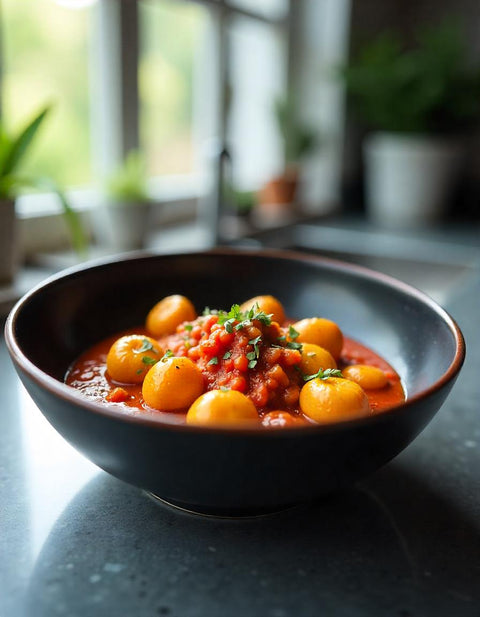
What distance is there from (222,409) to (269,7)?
8.09 feet

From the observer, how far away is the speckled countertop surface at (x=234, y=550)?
1.79 ft

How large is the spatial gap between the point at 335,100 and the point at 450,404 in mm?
2203

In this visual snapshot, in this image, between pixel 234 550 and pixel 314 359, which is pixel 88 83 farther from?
pixel 234 550

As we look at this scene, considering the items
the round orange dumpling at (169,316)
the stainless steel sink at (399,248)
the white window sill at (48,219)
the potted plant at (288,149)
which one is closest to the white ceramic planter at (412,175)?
the stainless steel sink at (399,248)

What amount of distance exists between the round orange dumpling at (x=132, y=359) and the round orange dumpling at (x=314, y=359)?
169mm

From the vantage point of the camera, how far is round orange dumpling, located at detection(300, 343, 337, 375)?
72 cm

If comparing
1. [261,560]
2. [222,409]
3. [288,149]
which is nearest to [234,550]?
[261,560]

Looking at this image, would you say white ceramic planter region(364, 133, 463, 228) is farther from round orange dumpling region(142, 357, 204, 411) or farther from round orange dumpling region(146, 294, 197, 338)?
round orange dumpling region(142, 357, 204, 411)

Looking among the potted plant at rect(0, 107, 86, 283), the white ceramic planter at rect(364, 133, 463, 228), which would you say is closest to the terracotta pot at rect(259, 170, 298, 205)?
the white ceramic planter at rect(364, 133, 463, 228)

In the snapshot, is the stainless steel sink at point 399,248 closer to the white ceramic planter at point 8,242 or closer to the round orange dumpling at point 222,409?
the white ceramic planter at point 8,242

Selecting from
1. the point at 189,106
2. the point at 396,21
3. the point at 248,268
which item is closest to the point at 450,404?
the point at 248,268

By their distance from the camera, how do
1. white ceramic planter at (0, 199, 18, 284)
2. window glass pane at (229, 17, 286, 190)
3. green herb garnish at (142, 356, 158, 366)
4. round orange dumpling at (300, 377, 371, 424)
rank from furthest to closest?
window glass pane at (229, 17, 286, 190), white ceramic planter at (0, 199, 18, 284), green herb garnish at (142, 356, 158, 366), round orange dumpling at (300, 377, 371, 424)

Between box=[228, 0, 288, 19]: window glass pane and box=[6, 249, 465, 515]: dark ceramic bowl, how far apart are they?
6.04ft

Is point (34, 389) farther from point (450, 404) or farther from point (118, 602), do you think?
point (450, 404)
